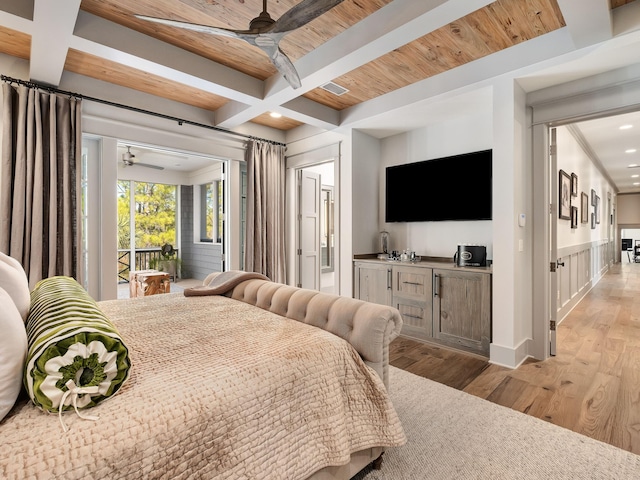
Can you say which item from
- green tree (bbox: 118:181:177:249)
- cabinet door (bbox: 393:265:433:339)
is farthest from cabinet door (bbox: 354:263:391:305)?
green tree (bbox: 118:181:177:249)

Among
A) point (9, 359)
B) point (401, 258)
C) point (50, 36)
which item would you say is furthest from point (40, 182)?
point (401, 258)

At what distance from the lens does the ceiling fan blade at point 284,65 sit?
1954mm

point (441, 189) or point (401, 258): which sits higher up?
point (441, 189)

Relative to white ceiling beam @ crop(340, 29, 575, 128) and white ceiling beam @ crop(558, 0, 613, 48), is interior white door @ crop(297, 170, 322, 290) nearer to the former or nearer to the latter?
white ceiling beam @ crop(340, 29, 575, 128)

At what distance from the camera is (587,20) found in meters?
2.03

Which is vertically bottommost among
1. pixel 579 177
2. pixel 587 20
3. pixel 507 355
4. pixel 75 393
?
pixel 507 355

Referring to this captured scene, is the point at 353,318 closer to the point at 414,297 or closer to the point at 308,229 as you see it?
the point at 414,297

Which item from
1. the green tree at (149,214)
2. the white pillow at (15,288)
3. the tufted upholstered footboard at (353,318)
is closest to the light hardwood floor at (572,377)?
the tufted upholstered footboard at (353,318)

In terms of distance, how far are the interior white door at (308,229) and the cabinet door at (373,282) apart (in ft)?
4.13

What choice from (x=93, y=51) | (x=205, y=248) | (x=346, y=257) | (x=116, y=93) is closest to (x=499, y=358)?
(x=346, y=257)

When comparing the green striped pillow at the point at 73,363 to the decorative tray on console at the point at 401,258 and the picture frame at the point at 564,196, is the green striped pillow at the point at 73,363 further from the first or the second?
the picture frame at the point at 564,196

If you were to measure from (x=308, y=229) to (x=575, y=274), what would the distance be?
4.09 m

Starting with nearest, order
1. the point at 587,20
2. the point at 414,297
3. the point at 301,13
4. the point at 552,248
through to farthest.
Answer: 1. the point at 301,13
2. the point at 587,20
3. the point at 552,248
4. the point at 414,297

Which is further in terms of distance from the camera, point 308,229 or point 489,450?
point 308,229
